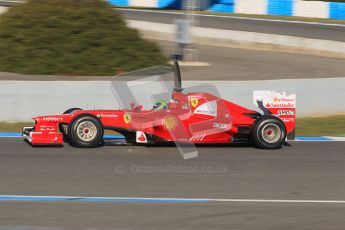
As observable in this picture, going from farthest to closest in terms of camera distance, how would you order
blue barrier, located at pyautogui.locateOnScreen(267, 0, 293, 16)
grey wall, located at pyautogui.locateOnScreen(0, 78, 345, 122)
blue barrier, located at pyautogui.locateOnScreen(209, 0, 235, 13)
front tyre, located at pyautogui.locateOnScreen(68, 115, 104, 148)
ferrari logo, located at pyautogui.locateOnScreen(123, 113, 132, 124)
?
blue barrier, located at pyautogui.locateOnScreen(209, 0, 235, 13)
blue barrier, located at pyautogui.locateOnScreen(267, 0, 293, 16)
grey wall, located at pyautogui.locateOnScreen(0, 78, 345, 122)
ferrari logo, located at pyautogui.locateOnScreen(123, 113, 132, 124)
front tyre, located at pyautogui.locateOnScreen(68, 115, 104, 148)

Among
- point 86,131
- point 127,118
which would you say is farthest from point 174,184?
point 86,131

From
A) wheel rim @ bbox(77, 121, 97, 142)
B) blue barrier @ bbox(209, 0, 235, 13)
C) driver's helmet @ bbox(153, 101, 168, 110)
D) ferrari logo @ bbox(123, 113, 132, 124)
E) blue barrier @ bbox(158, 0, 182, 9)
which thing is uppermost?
blue barrier @ bbox(158, 0, 182, 9)

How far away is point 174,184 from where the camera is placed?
770 cm

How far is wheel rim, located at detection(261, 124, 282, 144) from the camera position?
9.97m

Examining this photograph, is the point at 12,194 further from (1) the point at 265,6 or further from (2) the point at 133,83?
(1) the point at 265,6

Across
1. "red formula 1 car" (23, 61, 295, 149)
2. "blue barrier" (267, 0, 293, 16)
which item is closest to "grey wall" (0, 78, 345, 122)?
"red formula 1 car" (23, 61, 295, 149)

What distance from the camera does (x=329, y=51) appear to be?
22641 mm

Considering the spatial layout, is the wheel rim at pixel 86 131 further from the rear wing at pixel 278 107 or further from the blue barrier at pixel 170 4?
the blue barrier at pixel 170 4

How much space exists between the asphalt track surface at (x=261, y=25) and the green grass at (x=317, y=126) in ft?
42.1

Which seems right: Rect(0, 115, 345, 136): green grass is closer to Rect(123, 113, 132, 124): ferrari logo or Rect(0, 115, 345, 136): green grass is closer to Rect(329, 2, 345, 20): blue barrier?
Rect(123, 113, 132, 124): ferrari logo

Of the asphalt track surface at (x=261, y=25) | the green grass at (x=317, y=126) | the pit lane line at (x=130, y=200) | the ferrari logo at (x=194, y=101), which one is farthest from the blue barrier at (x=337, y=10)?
the pit lane line at (x=130, y=200)

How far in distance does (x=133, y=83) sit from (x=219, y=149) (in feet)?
10.6

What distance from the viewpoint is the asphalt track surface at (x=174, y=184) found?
240 inches

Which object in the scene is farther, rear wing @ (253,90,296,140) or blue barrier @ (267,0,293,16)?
blue barrier @ (267,0,293,16)
